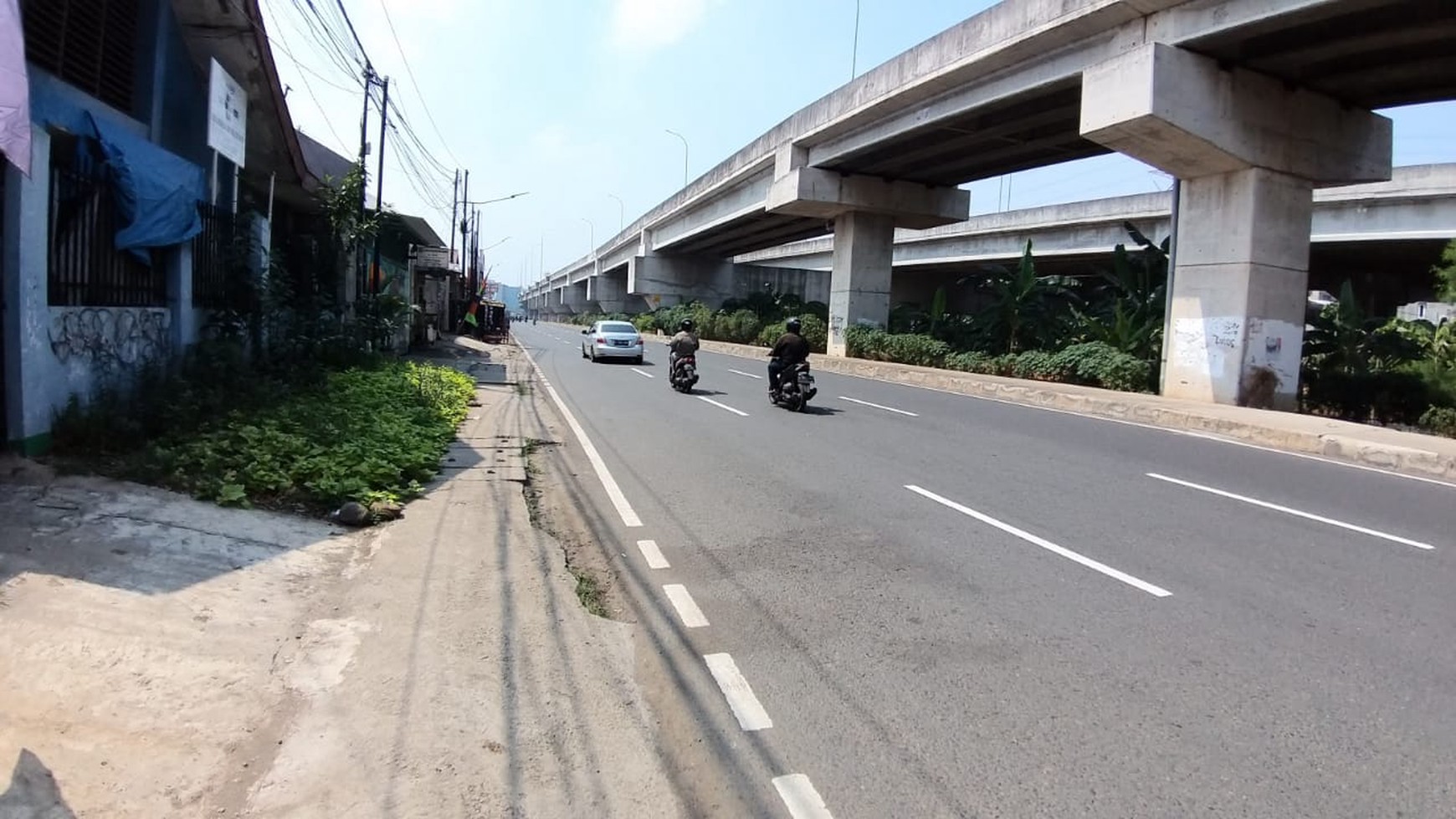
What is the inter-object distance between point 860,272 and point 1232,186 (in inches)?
647

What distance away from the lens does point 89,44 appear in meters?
8.77

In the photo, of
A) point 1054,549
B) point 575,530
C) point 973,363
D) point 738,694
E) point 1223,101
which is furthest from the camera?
point 973,363

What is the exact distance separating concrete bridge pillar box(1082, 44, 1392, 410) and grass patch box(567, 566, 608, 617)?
48.4 ft

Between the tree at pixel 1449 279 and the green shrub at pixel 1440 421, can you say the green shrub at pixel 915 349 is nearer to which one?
the green shrub at pixel 1440 421

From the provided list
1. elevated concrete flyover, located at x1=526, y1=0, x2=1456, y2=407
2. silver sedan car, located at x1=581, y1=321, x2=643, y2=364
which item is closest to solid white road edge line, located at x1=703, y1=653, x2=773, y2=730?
elevated concrete flyover, located at x1=526, y1=0, x2=1456, y2=407

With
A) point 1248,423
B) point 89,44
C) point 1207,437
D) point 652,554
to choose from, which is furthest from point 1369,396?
point 89,44

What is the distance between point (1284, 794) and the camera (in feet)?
10.8

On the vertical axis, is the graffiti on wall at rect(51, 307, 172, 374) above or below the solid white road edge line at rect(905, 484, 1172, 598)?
above

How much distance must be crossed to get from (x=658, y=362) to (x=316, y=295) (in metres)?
15.9

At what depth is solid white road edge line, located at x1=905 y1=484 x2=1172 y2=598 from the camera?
5.78 m

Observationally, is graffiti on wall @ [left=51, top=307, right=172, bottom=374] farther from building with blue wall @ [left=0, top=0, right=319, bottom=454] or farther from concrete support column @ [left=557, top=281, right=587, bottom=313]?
concrete support column @ [left=557, top=281, right=587, bottom=313]

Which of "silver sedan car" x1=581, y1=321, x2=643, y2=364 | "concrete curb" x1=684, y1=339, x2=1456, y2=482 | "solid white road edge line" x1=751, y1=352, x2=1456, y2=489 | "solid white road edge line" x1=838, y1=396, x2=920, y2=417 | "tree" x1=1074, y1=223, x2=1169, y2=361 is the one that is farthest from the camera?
"silver sedan car" x1=581, y1=321, x2=643, y2=364

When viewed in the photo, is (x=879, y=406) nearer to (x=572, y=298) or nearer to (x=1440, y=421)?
(x=1440, y=421)

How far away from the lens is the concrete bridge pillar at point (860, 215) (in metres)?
31.7
